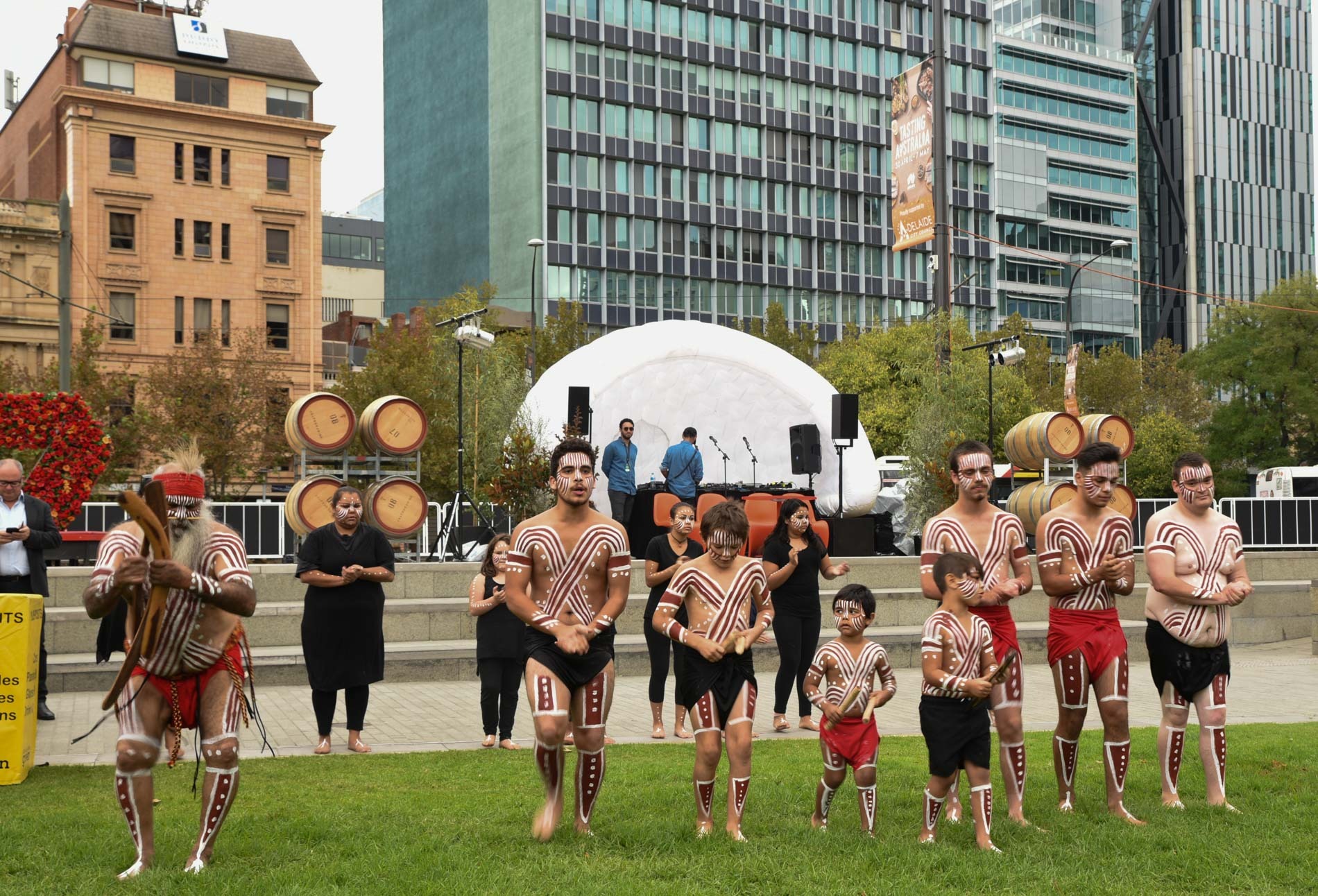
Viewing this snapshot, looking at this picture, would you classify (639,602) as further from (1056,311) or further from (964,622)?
(1056,311)

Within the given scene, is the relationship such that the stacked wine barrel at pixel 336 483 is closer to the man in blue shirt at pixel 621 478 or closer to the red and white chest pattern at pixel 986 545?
the man in blue shirt at pixel 621 478

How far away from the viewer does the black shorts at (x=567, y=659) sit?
7.13 metres

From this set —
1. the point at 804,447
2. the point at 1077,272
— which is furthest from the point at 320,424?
the point at 1077,272

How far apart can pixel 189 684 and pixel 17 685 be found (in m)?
3.63

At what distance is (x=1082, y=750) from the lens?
1094 centimetres

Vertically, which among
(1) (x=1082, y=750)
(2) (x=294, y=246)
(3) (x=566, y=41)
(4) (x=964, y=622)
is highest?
(3) (x=566, y=41)

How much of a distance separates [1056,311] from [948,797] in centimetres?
9844

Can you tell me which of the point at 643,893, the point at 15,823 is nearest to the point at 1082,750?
the point at 643,893

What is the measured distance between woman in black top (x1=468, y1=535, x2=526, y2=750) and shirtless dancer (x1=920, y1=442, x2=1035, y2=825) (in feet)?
14.8

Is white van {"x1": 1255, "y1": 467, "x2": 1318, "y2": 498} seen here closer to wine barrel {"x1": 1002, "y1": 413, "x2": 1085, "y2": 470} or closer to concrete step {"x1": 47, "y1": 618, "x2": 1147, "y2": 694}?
wine barrel {"x1": 1002, "y1": 413, "x2": 1085, "y2": 470}

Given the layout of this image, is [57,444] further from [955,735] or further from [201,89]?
[201,89]

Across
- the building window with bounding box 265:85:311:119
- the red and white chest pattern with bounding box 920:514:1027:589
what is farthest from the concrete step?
the building window with bounding box 265:85:311:119

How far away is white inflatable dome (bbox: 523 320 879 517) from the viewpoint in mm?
28359

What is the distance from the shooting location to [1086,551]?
8047 mm
